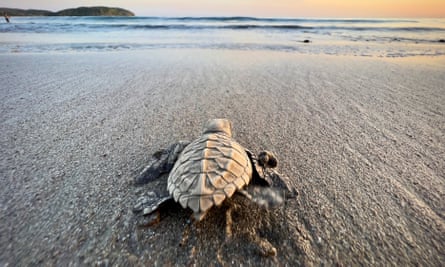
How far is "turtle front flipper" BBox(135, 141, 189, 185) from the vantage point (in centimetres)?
177

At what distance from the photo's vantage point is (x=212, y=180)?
129cm

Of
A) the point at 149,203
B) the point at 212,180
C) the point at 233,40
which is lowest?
the point at 149,203

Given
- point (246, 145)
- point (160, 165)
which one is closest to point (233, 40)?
point (246, 145)

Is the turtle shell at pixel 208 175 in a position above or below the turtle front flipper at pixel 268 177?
above

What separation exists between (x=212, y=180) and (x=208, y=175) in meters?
0.05

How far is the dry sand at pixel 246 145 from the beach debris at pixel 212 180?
0.12 metres

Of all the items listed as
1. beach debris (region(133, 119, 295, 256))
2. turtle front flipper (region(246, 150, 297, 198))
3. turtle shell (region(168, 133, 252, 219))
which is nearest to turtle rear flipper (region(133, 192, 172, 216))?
beach debris (region(133, 119, 295, 256))

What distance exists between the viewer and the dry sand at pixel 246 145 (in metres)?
1.25

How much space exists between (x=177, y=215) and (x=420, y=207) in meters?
1.72

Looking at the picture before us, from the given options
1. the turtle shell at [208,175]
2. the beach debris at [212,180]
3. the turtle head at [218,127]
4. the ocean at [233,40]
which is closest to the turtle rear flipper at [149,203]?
the beach debris at [212,180]

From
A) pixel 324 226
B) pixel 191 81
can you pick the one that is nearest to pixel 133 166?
pixel 324 226

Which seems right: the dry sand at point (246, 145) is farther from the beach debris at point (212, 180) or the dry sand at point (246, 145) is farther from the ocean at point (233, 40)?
the ocean at point (233, 40)

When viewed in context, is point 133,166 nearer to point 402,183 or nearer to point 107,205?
point 107,205

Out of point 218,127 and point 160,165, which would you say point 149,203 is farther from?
point 218,127
